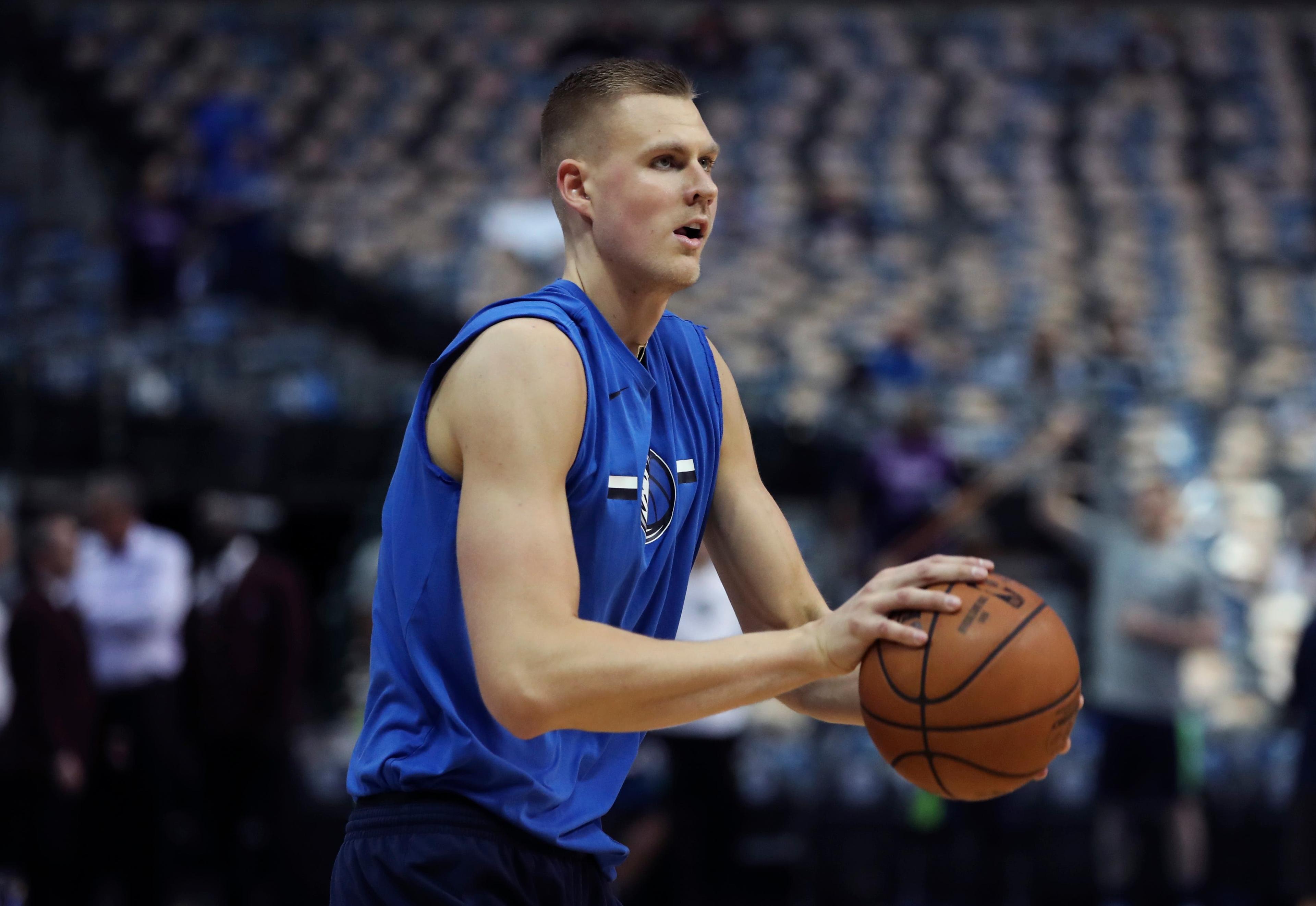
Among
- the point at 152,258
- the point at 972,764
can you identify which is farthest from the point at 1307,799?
the point at 152,258

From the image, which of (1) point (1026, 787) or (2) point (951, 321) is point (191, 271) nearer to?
(2) point (951, 321)

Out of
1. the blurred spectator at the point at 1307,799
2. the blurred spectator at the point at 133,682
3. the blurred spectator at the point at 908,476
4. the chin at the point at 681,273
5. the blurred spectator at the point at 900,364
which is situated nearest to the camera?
the chin at the point at 681,273

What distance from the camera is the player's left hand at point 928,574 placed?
7.54ft

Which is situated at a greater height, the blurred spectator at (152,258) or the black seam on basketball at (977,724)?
the blurred spectator at (152,258)

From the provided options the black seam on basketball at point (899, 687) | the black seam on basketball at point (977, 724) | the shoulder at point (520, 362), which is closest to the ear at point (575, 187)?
the shoulder at point (520, 362)

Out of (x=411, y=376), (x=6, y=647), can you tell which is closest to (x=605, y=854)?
(x=6, y=647)

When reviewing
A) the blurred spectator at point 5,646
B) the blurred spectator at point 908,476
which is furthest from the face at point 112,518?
the blurred spectator at point 908,476

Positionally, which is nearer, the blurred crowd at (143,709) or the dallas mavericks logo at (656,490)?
the dallas mavericks logo at (656,490)

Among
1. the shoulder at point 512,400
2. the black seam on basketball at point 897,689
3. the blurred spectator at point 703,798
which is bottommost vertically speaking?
the blurred spectator at point 703,798

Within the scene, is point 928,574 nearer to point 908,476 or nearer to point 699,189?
point 699,189

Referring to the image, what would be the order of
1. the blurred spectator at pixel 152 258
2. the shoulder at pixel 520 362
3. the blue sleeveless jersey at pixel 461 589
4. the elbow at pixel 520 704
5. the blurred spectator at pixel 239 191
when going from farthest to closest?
the blurred spectator at pixel 239 191, the blurred spectator at pixel 152 258, the blue sleeveless jersey at pixel 461 589, the shoulder at pixel 520 362, the elbow at pixel 520 704

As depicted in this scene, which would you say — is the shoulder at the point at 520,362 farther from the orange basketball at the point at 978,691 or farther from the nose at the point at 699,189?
the orange basketball at the point at 978,691

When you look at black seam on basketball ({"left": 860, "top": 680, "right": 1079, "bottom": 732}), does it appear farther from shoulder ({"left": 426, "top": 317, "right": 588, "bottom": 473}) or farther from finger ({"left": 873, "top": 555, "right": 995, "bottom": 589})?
shoulder ({"left": 426, "top": 317, "right": 588, "bottom": 473})

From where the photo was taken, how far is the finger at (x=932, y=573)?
7.54ft
